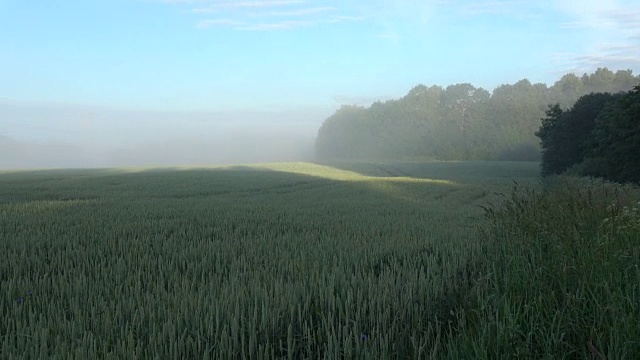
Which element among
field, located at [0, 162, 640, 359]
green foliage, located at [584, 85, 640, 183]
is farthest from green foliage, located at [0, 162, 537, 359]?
green foliage, located at [584, 85, 640, 183]

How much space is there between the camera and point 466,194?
2430 cm

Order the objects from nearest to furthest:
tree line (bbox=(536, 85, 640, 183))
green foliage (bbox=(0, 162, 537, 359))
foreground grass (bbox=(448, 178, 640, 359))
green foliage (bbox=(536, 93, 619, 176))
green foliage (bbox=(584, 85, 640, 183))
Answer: foreground grass (bbox=(448, 178, 640, 359)), green foliage (bbox=(0, 162, 537, 359)), green foliage (bbox=(584, 85, 640, 183)), tree line (bbox=(536, 85, 640, 183)), green foliage (bbox=(536, 93, 619, 176))

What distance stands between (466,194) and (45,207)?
18.1 metres

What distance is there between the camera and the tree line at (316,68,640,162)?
352 feet

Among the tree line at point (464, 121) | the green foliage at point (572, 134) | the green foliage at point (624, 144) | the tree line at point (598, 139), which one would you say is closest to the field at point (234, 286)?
the green foliage at point (624, 144)

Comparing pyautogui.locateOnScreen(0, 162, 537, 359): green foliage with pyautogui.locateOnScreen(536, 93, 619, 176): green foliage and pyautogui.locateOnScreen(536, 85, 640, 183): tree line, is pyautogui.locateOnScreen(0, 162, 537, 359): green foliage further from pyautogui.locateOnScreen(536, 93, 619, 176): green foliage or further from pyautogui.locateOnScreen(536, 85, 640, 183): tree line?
pyautogui.locateOnScreen(536, 93, 619, 176): green foliage

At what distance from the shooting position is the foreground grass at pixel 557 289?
3400 millimetres

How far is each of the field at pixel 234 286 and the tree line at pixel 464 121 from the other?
316 feet

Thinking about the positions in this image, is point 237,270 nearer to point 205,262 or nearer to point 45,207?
point 205,262

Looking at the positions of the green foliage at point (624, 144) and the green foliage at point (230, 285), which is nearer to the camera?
the green foliage at point (230, 285)

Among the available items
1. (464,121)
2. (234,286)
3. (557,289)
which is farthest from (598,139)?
(464,121)

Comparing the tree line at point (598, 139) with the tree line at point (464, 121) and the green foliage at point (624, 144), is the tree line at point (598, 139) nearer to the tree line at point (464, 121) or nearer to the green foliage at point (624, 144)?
the green foliage at point (624, 144)

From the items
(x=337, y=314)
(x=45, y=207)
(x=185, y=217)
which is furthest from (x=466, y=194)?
(x=337, y=314)

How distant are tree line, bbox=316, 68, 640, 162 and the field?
9619 cm
